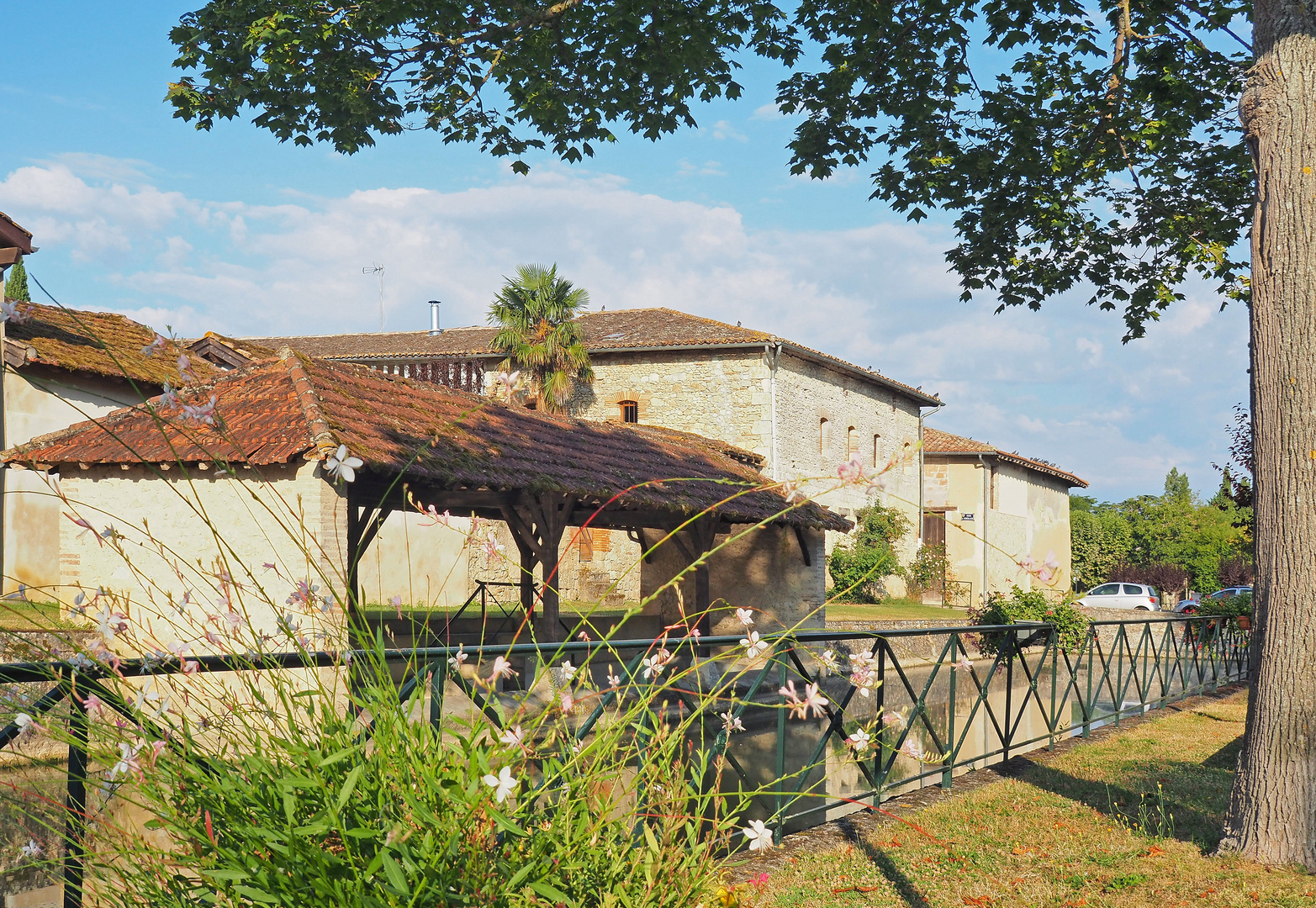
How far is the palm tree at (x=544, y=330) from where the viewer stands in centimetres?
2262

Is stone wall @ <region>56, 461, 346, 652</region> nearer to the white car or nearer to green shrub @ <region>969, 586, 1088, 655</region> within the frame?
green shrub @ <region>969, 586, 1088, 655</region>

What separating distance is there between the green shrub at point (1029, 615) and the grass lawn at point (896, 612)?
7.39 metres

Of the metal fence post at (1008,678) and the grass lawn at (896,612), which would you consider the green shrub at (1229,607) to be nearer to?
the grass lawn at (896,612)

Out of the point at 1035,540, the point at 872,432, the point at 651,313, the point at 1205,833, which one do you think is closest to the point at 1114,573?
the point at 1035,540

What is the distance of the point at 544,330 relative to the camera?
22703 mm

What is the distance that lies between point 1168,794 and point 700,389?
17221 mm

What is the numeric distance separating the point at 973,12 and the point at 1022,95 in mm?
807

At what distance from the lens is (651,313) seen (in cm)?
2567

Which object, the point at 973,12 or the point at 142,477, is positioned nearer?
the point at 973,12

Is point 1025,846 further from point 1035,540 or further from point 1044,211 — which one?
point 1035,540

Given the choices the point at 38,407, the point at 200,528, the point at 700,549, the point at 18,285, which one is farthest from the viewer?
the point at 18,285

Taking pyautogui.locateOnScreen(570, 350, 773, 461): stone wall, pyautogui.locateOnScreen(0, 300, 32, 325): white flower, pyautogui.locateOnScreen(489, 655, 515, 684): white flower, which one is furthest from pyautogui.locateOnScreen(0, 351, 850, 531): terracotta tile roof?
pyautogui.locateOnScreen(570, 350, 773, 461): stone wall

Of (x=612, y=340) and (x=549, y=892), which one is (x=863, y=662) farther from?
(x=612, y=340)

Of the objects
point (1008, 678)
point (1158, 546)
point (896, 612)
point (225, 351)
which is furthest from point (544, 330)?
point (1158, 546)
